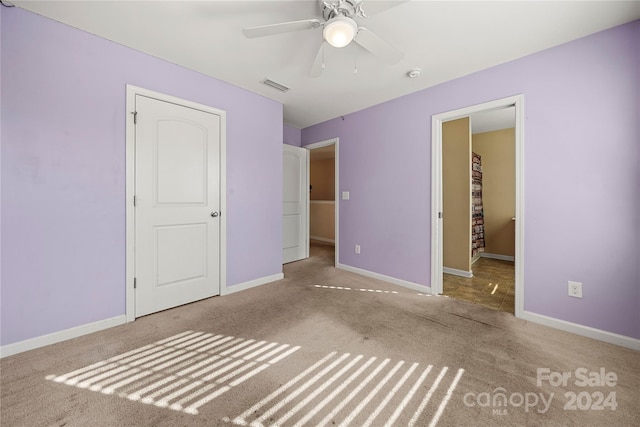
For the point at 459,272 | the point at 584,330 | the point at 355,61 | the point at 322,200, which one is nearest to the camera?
the point at 584,330

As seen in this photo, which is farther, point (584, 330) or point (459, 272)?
point (459, 272)

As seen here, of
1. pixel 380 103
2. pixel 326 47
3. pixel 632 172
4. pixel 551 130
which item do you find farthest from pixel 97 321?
pixel 632 172

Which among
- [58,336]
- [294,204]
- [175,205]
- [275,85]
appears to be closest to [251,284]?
[175,205]

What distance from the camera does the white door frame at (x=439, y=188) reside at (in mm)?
2336

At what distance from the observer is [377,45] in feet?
5.64

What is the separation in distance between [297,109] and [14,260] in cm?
324

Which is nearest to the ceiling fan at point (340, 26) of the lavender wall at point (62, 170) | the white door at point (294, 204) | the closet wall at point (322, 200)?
the lavender wall at point (62, 170)

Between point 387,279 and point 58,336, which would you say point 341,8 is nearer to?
point 387,279

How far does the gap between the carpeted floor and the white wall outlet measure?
325mm

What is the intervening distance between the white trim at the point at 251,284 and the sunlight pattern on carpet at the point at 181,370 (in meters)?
0.95

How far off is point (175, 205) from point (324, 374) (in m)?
2.06

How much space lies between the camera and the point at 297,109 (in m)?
3.73

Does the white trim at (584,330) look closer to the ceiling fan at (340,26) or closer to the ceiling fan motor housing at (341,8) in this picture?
the ceiling fan at (340,26)

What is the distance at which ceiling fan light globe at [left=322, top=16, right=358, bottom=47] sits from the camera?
147cm
